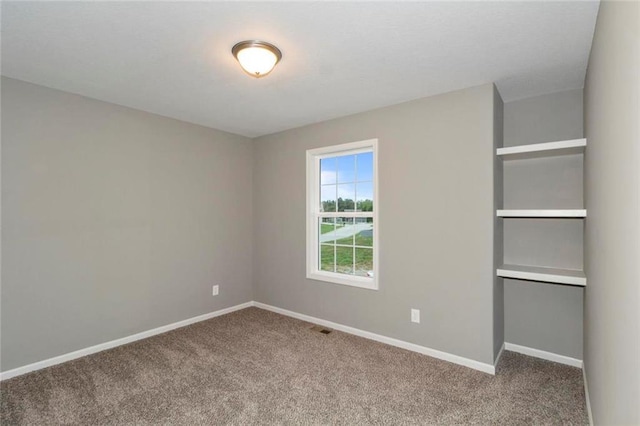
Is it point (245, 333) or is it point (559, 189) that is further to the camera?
point (245, 333)

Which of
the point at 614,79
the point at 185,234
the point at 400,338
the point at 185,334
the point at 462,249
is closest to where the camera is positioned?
the point at 614,79

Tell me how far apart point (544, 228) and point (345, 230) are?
1.96 metres

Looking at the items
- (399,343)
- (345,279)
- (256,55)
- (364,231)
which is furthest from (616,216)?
(345,279)

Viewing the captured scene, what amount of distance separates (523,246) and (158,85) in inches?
142

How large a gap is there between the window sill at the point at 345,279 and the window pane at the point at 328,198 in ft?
2.60

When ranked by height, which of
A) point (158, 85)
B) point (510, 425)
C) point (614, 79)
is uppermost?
point (158, 85)

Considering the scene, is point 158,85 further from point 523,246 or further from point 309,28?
point 523,246

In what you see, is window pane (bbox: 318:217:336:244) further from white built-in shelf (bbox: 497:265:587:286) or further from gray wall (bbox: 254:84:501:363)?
white built-in shelf (bbox: 497:265:587:286)

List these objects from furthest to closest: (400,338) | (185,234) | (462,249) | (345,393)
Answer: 1. (185,234)
2. (400,338)
3. (462,249)
4. (345,393)

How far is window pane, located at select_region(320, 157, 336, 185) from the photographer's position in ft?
13.0

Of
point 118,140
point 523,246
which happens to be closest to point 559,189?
point 523,246

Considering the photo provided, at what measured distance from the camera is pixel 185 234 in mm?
3830

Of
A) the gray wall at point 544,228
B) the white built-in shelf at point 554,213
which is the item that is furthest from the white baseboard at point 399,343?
the white built-in shelf at point 554,213

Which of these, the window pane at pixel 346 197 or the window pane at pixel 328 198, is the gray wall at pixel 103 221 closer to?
the window pane at pixel 328 198
